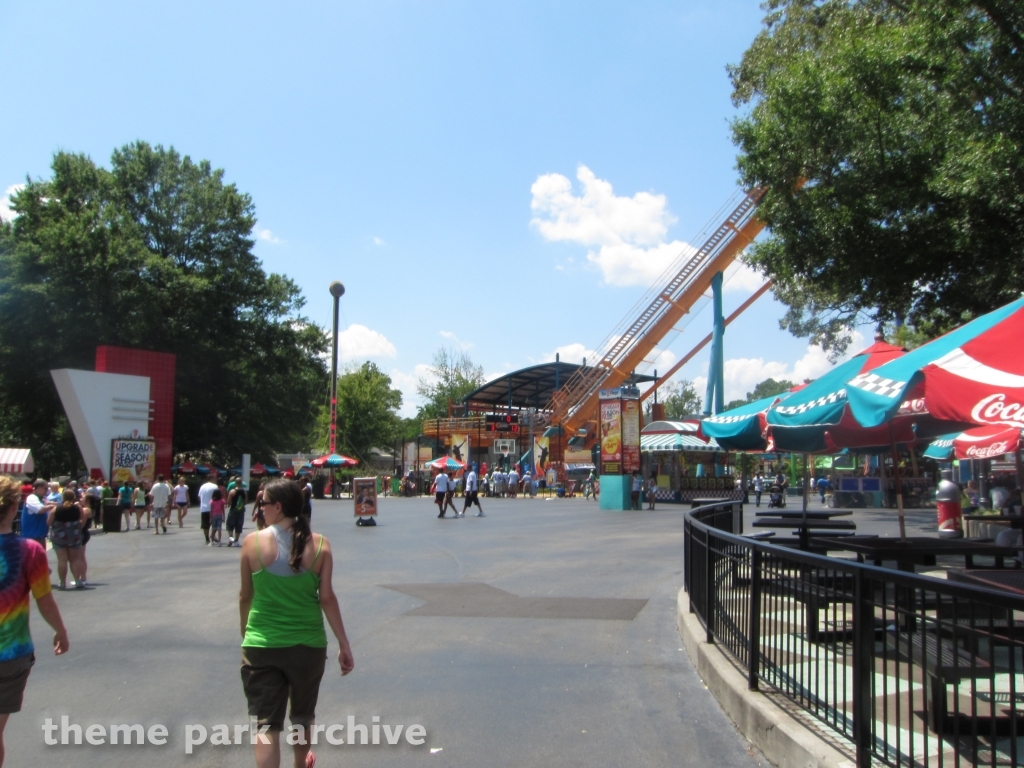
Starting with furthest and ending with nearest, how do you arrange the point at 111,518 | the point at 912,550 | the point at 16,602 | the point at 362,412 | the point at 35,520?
1. the point at 362,412
2. the point at 111,518
3. the point at 35,520
4. the point at 912,550
5. the point at 16,602

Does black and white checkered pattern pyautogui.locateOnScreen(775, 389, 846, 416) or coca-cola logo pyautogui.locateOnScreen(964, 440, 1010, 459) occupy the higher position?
black and white checkered pattern pyautogui.locateOnScreen(775, 389, 846, 416)

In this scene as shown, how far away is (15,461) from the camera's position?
3453cm

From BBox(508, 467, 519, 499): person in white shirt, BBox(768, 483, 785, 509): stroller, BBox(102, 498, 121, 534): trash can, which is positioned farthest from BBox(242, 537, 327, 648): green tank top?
BBox(508, 467, 519, 499): person in white shirt

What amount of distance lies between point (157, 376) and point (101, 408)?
171 inches

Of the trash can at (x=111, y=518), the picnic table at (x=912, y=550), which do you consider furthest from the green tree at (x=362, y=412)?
the picnic table at (x=912, y=550)

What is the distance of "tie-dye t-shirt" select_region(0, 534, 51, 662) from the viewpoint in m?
4.70

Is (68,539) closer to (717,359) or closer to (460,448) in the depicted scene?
(717,359)

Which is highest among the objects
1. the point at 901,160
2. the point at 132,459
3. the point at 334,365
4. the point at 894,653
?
Result: the point at 901,160

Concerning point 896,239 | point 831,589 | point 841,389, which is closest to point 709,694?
point 831,589

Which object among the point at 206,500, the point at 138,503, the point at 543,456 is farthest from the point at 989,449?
the point at 543,456

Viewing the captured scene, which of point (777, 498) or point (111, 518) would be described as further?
point (777, 498)

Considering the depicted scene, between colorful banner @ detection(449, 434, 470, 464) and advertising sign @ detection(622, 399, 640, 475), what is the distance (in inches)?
879

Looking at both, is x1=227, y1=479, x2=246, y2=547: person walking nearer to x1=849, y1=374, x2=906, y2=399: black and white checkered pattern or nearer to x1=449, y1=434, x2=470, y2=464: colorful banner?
x1=849, y1=374, x2=906, y2=399: black and white checkered pattern

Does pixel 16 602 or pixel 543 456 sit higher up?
pixel 543 456
